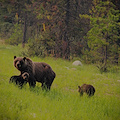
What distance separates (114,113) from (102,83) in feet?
16.0

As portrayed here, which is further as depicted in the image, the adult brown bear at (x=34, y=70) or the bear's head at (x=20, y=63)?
the adult brown bear at (x=34, y=70)

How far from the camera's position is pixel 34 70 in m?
7.43

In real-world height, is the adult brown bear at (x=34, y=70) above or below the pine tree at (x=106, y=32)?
below

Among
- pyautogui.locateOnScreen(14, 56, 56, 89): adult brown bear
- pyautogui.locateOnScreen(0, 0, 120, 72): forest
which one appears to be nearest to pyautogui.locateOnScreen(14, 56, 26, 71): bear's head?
pyautogui.locateOnScreen(14, 56, 56, 89): adult brown bear

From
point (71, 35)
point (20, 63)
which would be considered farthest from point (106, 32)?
point (20, 63)

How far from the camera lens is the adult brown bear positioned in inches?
272

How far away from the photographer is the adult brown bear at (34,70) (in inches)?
272

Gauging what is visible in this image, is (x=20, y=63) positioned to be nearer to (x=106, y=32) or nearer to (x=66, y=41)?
(x=106, y=32)

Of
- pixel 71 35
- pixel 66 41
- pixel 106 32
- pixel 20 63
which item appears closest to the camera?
pixel 20 63

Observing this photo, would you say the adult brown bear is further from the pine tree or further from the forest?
the forest

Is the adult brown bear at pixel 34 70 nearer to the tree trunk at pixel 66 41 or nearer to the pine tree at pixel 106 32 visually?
the pine tree at pixel 106 32

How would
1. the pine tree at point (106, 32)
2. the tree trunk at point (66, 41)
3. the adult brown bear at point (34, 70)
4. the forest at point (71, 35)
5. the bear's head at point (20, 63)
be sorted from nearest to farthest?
the bear's head at point (20, 63), the adult brown bear at point (34, 70), the pine tree at point (106, 32), the forest at point (71, 35), the tree trunk at point (66, 41)

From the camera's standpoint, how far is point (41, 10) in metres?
22.7

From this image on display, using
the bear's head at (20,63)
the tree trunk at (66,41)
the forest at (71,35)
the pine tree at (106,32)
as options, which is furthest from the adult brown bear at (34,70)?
the tree trunk at (66,41)
